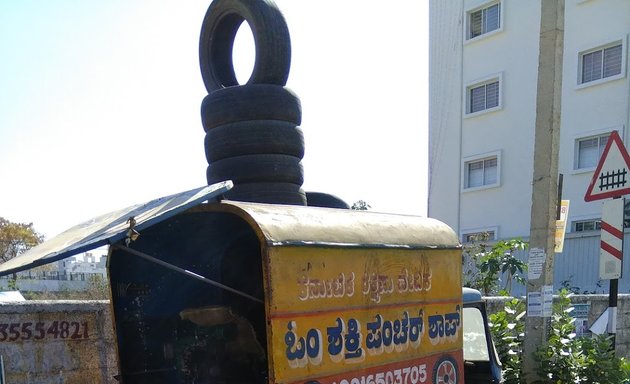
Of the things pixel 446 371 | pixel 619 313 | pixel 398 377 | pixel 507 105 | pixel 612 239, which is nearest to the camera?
pixel 398 377

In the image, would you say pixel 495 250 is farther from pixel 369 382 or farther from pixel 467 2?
pixel 467 2

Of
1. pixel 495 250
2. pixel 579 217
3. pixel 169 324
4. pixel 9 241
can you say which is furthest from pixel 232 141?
pixel 9 241

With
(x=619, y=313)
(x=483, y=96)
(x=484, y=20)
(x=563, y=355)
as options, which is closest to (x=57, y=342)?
(x=563, y=355)

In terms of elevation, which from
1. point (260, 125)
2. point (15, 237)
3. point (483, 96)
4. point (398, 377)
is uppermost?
point (483, 96)

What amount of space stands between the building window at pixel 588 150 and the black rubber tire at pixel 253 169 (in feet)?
45.7

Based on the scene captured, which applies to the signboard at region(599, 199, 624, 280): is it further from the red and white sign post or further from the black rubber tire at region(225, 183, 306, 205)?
the black rubber tire at region(225, 183, 306, 205)

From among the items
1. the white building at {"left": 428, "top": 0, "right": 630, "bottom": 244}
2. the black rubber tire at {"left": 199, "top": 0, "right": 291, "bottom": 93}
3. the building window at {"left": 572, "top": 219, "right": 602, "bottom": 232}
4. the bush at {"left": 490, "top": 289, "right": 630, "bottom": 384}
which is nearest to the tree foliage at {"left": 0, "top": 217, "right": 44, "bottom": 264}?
the white building at {"left": 428, "top": 0, "right": 630, "bottom": 244}

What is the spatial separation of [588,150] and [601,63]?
248cm

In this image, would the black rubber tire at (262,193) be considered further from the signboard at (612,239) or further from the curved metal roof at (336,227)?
the signboard at (612,239)

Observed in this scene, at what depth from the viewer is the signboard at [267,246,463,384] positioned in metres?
2.94

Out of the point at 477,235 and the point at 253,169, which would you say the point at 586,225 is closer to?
the point at 477,235

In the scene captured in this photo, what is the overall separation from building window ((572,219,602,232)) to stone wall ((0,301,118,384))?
14585 mm

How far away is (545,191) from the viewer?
538cm

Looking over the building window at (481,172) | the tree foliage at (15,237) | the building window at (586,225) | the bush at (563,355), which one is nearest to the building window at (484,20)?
the building window at (481,172)
